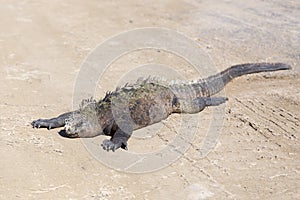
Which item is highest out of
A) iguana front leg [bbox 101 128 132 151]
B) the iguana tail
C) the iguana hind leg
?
the iguana tail

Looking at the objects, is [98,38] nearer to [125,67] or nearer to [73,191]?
[125,67]

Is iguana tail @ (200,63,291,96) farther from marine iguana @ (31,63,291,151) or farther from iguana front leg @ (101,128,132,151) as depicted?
iguana front leg @ (101,128,132,151)

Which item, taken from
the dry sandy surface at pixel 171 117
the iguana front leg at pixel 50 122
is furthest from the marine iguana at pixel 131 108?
the dry sandy surface at pixel 171 117

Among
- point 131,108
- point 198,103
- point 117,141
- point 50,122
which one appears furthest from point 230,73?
point 50,122

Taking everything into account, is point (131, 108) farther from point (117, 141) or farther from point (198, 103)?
point (198, 103)

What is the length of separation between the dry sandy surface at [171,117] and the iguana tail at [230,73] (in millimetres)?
131

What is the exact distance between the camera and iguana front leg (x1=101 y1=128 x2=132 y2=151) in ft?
19.6

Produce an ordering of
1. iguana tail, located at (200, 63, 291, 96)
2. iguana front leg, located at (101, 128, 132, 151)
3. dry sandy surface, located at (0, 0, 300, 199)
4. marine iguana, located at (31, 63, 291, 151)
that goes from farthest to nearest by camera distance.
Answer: iguana tail, located at (200, 63, 291, 96)
marine iguana, located at (31, 63, 291, 151)
iguana front leg, located at (101, 128, 132, 151)
dry sandy surface, located at (0, 0, 300, 199)

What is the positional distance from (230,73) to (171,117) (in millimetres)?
1561

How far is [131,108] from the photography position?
650 cm

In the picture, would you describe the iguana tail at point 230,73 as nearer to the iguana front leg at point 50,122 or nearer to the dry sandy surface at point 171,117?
the dry sandy surface at point 171,117

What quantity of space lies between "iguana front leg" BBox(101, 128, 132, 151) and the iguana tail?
1.83m

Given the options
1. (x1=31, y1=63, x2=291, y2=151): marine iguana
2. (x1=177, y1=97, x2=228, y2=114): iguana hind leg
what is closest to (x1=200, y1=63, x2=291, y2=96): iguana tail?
(x1=31, y1=63, x2=291, y2=151): marine iguana

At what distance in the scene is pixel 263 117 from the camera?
6863 millimetres
